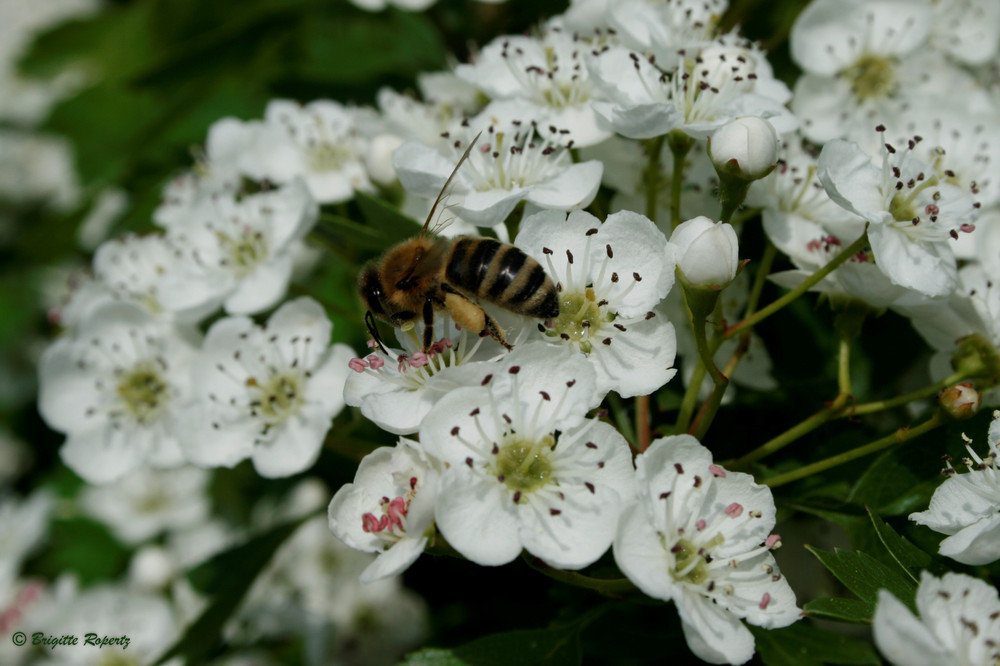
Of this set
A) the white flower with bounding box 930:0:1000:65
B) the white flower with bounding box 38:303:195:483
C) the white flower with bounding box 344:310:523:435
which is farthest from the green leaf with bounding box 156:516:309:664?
the white flower with bounding box 930:0:1000:65

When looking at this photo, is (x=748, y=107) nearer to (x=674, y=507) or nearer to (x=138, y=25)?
(x=674, y=507)

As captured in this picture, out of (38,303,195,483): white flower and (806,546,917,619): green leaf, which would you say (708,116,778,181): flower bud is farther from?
(38,303,195,483): white flower

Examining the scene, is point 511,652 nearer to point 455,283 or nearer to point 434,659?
point 434,659

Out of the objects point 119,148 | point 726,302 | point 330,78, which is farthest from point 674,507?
point 119,148

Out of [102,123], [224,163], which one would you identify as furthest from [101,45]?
[224,163]

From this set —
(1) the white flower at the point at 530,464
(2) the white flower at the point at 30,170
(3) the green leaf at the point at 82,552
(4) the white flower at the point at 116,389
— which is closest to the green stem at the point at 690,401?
(1) the white flower at the point at 530,464

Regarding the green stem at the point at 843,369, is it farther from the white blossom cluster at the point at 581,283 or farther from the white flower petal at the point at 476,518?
the white flower petal at the point at 476,518
